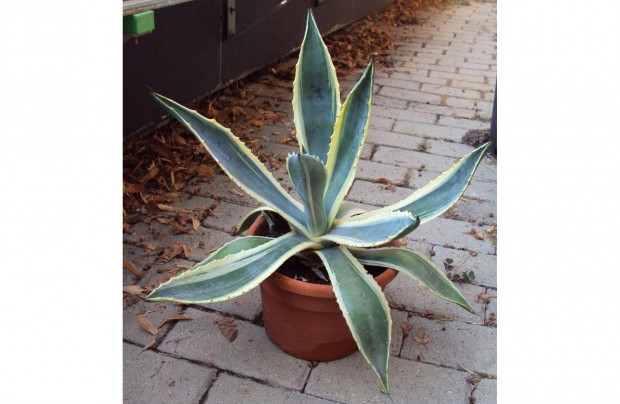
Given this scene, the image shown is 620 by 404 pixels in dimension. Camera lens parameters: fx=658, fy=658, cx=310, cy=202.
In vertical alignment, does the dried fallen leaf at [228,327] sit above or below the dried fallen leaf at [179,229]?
above

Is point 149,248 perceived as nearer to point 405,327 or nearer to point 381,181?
point 405,327

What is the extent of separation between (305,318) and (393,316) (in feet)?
1.44

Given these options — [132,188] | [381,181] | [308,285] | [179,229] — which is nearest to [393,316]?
[308,285]

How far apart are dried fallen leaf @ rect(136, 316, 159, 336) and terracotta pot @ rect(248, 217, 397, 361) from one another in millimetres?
366

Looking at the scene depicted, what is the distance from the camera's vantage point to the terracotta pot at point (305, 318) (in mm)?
1882

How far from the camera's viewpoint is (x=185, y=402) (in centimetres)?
188

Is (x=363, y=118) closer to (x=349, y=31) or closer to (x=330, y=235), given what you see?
(x=330, y=235)

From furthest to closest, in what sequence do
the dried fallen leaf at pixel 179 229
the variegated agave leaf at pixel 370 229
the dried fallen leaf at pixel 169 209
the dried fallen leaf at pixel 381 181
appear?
the dried fallen leaf at pixel 381 181 → the dried fallen leaf at pixel 169 209 → the dried fallen leaf at pixel 179 229 → the variegated agave leaf at pixel 370 229

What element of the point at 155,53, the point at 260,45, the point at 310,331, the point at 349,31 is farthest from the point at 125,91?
the point at 349,31

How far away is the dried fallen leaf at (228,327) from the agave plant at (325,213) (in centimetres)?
33

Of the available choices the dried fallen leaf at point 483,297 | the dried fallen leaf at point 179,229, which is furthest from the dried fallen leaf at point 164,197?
the dried fallen leaf at point 483,297

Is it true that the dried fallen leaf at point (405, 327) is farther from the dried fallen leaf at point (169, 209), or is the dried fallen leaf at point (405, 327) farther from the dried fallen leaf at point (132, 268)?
the dried fallen leaf at point (169, 209)

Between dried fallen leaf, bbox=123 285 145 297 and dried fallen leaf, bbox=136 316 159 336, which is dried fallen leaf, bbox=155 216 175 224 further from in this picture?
dried fallen leaf, bbox=136 316 159 336

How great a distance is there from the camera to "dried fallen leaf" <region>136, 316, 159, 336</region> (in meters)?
2.14
